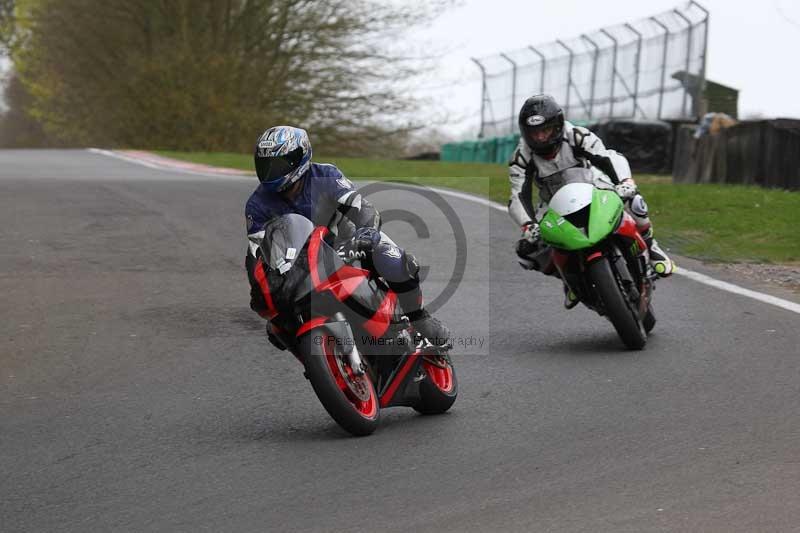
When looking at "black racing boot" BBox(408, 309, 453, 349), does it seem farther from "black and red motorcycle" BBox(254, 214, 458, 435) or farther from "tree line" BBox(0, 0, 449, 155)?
"tree line" BBox(0, 0, 449, 155)

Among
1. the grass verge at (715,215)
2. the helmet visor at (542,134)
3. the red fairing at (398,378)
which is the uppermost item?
the helmet visor at (542,134)

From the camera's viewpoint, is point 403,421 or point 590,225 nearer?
point 403,421

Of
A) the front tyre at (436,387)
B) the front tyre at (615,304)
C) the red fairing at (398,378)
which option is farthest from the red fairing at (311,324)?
the front tyre at (615,304)

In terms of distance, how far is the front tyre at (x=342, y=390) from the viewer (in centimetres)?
559

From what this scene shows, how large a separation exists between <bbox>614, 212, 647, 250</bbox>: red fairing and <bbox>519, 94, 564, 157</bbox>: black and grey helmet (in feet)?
2.36

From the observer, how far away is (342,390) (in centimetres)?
577

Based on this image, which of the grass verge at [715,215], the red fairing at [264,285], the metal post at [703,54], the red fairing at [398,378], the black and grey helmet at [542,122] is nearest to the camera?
the red fairing at [264,285]

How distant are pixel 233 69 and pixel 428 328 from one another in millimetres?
32439

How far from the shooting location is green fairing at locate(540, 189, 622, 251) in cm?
779

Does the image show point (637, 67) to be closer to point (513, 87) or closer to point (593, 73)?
point (593, 73)

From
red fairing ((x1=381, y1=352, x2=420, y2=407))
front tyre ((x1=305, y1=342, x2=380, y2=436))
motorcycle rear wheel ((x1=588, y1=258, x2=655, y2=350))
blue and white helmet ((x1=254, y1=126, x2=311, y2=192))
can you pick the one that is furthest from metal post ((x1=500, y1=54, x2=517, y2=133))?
front tyre ((x1=305, y1=342, x2=380, y2=436))

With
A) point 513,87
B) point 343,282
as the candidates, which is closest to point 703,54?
point 513,87

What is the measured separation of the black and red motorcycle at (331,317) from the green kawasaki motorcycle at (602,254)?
1.98 meters

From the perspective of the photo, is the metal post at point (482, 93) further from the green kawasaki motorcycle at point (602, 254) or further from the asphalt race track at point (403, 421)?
the green kawasaki motorcycle at point (602, 254)
